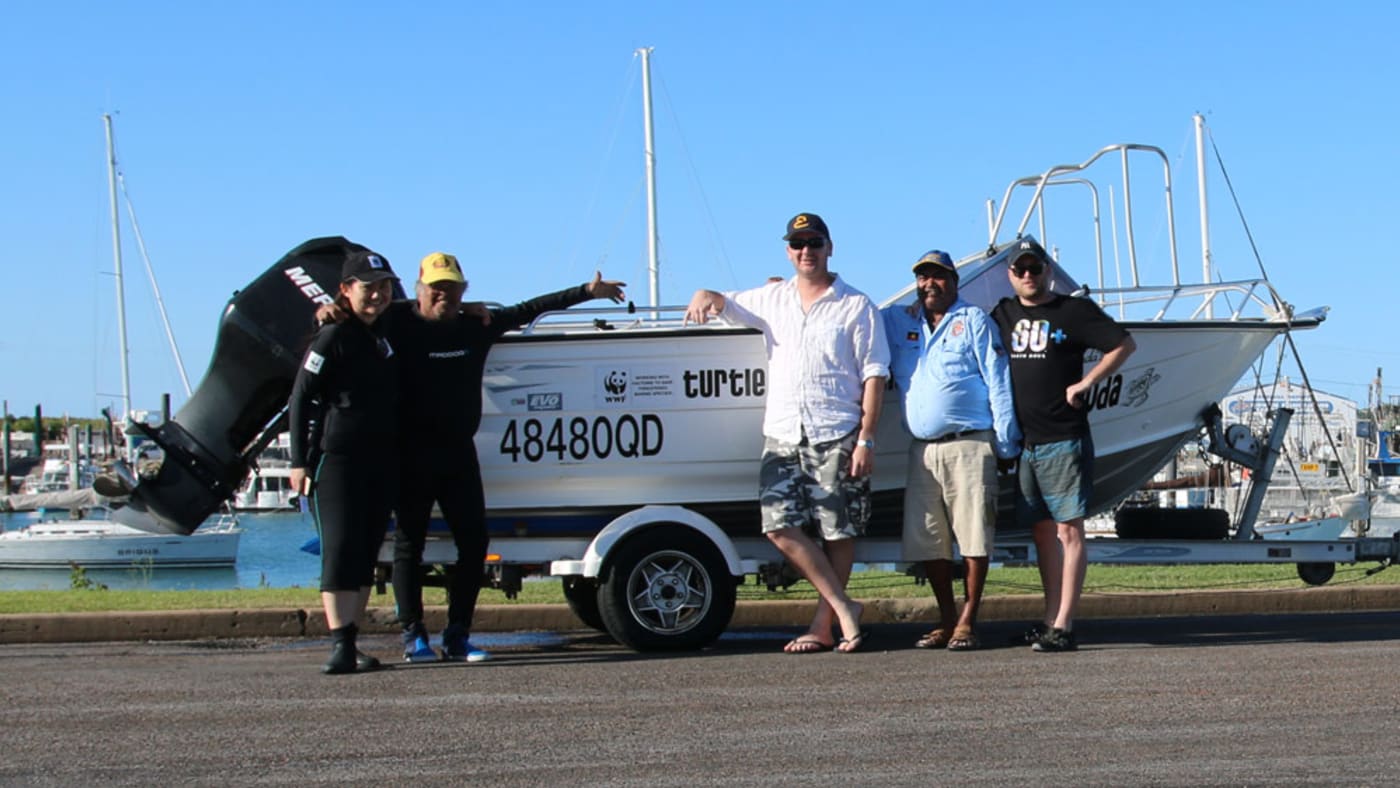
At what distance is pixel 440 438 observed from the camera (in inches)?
A: 299

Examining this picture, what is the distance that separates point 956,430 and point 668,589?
1.67 metres

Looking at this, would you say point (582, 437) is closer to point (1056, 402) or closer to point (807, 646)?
point (807, 646)

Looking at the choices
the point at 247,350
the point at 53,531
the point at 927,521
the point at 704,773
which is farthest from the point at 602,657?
the point at 53,531

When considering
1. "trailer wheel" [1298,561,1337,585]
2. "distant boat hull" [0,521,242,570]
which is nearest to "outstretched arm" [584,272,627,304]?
"trailer wheel" [1298,561,1337,585]

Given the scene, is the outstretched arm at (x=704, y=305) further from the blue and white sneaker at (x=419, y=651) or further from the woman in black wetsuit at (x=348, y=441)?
the blue and white sneaker at (x=419, y=651)

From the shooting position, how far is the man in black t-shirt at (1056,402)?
7.73 metres

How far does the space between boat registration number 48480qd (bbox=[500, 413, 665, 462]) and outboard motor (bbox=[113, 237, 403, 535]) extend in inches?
40.5

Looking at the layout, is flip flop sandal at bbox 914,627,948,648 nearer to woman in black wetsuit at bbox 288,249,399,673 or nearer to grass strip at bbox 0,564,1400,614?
grass strip at bbox 0,564,1400,614

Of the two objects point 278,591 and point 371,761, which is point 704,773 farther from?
point 278,591

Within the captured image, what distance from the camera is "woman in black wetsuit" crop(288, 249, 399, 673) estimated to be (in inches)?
282

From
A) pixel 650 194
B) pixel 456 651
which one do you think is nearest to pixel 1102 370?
pixel 456 651

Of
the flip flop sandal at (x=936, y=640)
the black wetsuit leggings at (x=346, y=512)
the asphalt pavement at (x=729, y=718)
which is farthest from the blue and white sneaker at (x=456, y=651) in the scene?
the flip flop sandal at (x=936, y=640)

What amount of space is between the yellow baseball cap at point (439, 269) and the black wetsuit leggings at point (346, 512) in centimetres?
90

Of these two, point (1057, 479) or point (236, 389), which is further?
point (236, 389)
